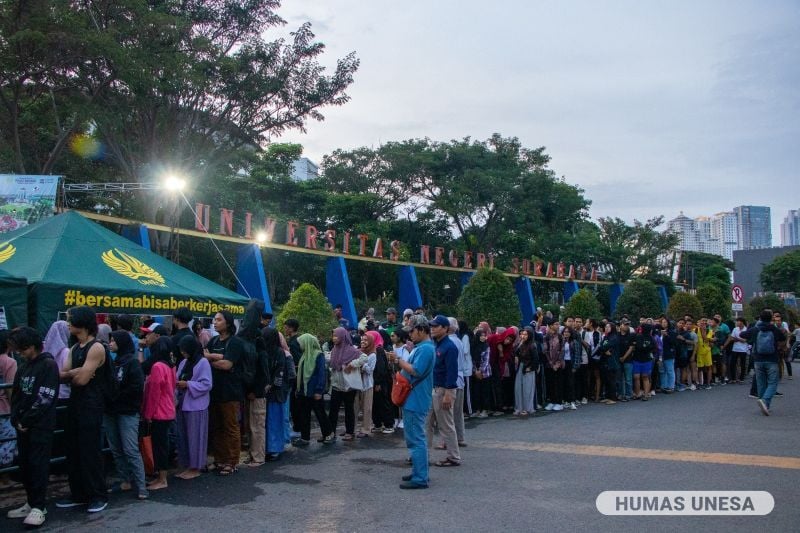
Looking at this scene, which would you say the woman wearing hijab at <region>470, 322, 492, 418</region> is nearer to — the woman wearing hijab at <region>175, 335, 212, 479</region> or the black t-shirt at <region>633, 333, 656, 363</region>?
the black t-shirt at <region>633, 333, 656, 363</region>

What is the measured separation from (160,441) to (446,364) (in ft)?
10.7

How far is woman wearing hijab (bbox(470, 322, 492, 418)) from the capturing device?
1134 cm

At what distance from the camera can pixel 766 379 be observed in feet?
37.0

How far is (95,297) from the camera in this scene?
8.55m

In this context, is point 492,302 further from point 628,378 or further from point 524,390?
point 524,390

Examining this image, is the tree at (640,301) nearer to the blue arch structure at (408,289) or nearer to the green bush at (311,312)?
the blue arch structure at (408,289)

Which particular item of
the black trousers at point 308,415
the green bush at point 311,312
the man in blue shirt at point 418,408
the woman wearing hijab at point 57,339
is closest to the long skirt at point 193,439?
the woman wearing hijab at point 57,339

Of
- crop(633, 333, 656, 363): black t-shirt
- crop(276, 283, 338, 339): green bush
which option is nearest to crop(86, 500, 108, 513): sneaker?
crop(276, 283, 338, 339): green bush

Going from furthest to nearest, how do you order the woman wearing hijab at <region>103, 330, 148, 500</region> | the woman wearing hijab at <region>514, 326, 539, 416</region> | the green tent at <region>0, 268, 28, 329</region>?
1. the woman wearing hijab at <region>514, 326, 539, 416</region>
2. the green tent at <region>0, 268, 28, 329</region>
3. the woman wearing hijab at <region>103, 330, 148, 500</region>

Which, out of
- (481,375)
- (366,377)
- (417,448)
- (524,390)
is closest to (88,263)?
(366,377)

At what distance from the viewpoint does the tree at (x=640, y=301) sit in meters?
29.9

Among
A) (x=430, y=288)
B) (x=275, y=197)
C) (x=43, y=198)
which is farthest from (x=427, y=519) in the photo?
(x=430, y=288)

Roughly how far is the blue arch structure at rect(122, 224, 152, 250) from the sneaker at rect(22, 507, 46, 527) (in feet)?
47.7

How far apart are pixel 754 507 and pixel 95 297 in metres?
7.96
